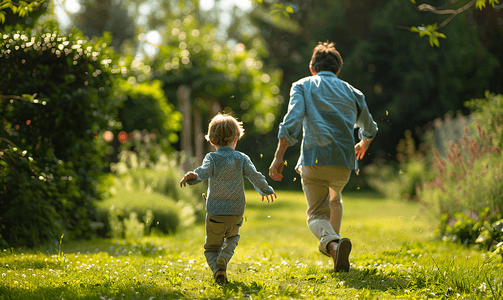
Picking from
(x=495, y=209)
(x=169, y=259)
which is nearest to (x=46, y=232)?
(x=169, y=259)

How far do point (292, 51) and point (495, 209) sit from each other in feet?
70.4

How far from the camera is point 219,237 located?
330cm

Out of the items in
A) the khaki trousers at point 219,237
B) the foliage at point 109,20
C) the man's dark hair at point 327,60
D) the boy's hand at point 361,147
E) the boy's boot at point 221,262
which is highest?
the foliage at point 109,20

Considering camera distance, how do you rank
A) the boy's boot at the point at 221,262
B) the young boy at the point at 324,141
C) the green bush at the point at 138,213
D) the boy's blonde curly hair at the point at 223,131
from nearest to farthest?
the boy's boot at the point at 221,262
the boy's blonde curly hair at the point at 223,131
the young boy at the point at 324,141
the green bush at the point at 138,213

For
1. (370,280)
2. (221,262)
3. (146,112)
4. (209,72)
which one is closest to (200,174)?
(221,262)

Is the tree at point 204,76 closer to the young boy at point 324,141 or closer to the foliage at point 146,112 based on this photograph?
the foliage at point 146,112

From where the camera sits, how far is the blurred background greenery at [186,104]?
4930mm

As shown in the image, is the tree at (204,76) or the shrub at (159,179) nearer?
the shrub at (159,179)

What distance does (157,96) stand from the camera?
1166 cm

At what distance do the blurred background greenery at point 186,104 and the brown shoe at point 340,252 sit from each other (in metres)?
0.77

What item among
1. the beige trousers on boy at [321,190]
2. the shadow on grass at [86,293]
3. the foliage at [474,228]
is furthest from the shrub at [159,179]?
the shadow on grass at [86,293]

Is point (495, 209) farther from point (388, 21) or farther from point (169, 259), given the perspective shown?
point (388, 21)

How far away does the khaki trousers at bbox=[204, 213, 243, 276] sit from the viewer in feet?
10.7

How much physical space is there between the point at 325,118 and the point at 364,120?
17.3 inches
